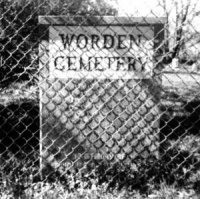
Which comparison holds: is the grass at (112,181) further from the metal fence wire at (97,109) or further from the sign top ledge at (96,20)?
the sign top ledge at (96,20)

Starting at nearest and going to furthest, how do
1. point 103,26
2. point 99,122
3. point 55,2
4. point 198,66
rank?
point 103,26
point 99,122
point 55,2
point 198,66

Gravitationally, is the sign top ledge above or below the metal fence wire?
above

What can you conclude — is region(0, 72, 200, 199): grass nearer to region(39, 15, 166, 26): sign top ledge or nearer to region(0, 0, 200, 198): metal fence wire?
region(0, 0, 200, 198): metal fence wire

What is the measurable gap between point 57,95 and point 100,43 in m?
0.59

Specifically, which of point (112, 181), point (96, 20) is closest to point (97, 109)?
point (112, 181)

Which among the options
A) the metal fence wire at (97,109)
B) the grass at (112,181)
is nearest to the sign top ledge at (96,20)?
the metal fence wire at (97,109)

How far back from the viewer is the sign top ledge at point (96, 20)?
115 inches

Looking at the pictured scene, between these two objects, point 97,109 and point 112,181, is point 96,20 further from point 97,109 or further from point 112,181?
point 112,181

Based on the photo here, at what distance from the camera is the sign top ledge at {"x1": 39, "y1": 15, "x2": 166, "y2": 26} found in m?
2.92

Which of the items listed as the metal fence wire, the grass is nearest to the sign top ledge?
the metal fence wire

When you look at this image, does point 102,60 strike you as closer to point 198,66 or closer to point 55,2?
point 55,2

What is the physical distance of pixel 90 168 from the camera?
3.19 meters

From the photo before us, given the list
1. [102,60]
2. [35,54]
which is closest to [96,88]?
[102,60]

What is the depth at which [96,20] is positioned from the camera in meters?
2.93
